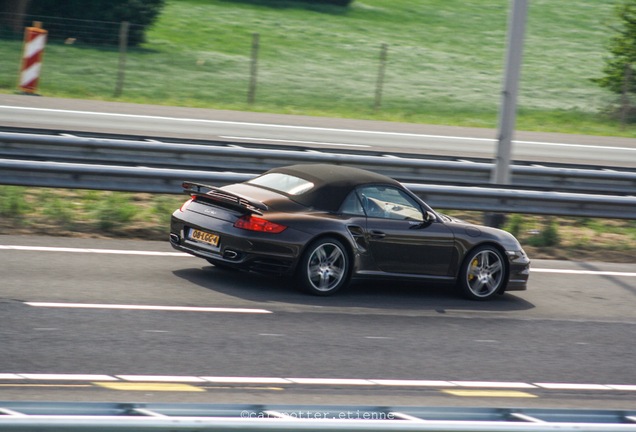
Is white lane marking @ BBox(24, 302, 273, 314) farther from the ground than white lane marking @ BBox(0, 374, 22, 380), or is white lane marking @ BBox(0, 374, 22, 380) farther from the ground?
white lane marking @ BBox(0, 374, 22, 380)

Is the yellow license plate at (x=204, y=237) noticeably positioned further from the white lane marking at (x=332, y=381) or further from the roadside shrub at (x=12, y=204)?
the roadside shrub at (x=12, y=204)

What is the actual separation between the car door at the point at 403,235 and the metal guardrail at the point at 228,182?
8.32 feet

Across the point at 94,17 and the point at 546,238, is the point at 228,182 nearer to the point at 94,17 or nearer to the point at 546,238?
the point at 546,238

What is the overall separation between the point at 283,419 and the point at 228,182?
30.9ft

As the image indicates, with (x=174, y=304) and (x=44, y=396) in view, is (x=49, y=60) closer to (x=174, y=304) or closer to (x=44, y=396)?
(x=174, y=304)

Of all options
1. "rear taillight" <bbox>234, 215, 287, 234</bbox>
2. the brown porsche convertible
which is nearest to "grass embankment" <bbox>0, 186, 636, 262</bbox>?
the brown porsche convertible

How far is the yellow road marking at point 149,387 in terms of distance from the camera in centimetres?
657

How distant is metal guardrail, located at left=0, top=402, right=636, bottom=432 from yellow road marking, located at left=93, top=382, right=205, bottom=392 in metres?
2.61

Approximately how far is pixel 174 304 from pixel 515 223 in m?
6.98

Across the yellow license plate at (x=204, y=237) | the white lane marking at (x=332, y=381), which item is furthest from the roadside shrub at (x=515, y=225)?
the white lane marking at (x=332, y=381)

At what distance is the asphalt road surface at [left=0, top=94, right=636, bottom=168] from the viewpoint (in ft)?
65.8

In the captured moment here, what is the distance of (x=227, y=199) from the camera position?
9.77 metres

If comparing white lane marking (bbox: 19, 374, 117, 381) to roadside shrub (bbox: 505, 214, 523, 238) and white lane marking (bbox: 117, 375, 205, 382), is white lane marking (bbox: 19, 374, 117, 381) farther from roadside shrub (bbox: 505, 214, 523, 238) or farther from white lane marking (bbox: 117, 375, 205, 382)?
roadside shrub (bbox: 505, 214, 523, 238)

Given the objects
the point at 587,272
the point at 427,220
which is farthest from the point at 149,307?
the point at 587,272
